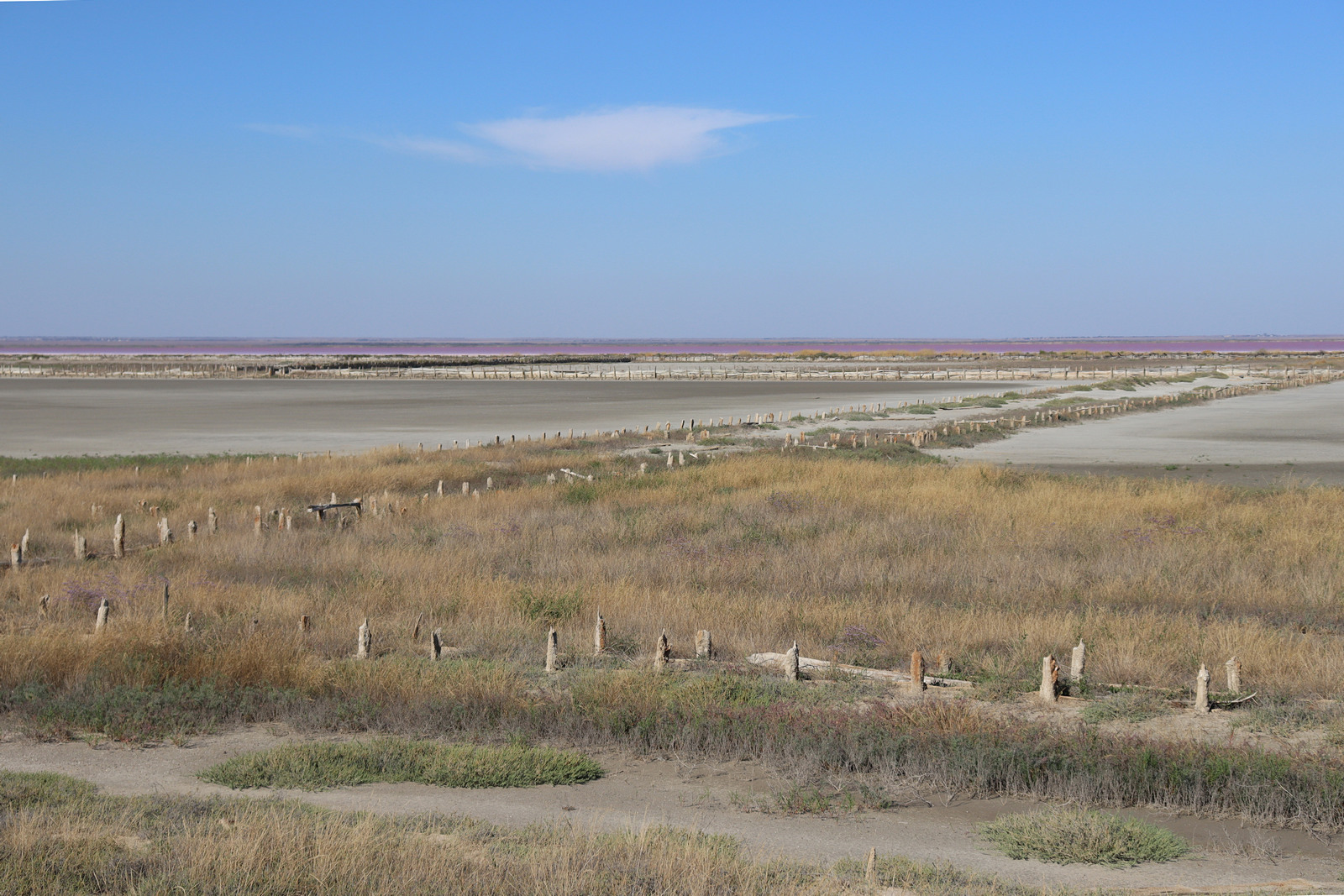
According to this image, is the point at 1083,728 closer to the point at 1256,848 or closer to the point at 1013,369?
the point at 1256,848

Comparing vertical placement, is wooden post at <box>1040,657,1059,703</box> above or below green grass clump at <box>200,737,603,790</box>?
above

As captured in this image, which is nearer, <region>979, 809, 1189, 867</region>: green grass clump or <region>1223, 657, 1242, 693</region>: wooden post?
<region>979, 809, 1189, 867</region>: green grass clump

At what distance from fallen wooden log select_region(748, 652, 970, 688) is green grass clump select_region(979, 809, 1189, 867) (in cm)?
306

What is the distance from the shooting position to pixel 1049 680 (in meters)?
9.72

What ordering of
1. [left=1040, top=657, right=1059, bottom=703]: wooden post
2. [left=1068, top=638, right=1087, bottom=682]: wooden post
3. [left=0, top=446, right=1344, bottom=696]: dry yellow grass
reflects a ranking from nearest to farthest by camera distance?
[left=1040, top=657, right=1059, bottom=703]: wooden post, [left=1068, top=638, right=1087, bottom=682]: wooden post, [left=0, top=446, right=1344, bottom=696]: dry yellow grass

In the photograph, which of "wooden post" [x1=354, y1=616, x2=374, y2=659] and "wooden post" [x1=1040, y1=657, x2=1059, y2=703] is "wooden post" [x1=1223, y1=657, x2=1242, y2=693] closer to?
"wooden post" [x1=1040, y1=657, x2=1059, y2=703]

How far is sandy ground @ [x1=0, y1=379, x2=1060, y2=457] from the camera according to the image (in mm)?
40906

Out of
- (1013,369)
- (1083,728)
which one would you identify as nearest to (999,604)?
(1083,728)

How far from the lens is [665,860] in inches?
241

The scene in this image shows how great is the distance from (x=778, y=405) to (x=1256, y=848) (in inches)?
2201

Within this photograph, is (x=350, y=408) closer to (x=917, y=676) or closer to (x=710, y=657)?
(x=710, y=657)

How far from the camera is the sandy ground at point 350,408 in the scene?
134ft

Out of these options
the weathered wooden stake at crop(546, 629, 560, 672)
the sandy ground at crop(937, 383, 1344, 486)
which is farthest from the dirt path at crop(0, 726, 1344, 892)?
the sandy ground at crop(937, 383, 1344, 486)

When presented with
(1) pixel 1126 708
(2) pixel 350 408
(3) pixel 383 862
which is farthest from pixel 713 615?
(2) pixel 350 408
